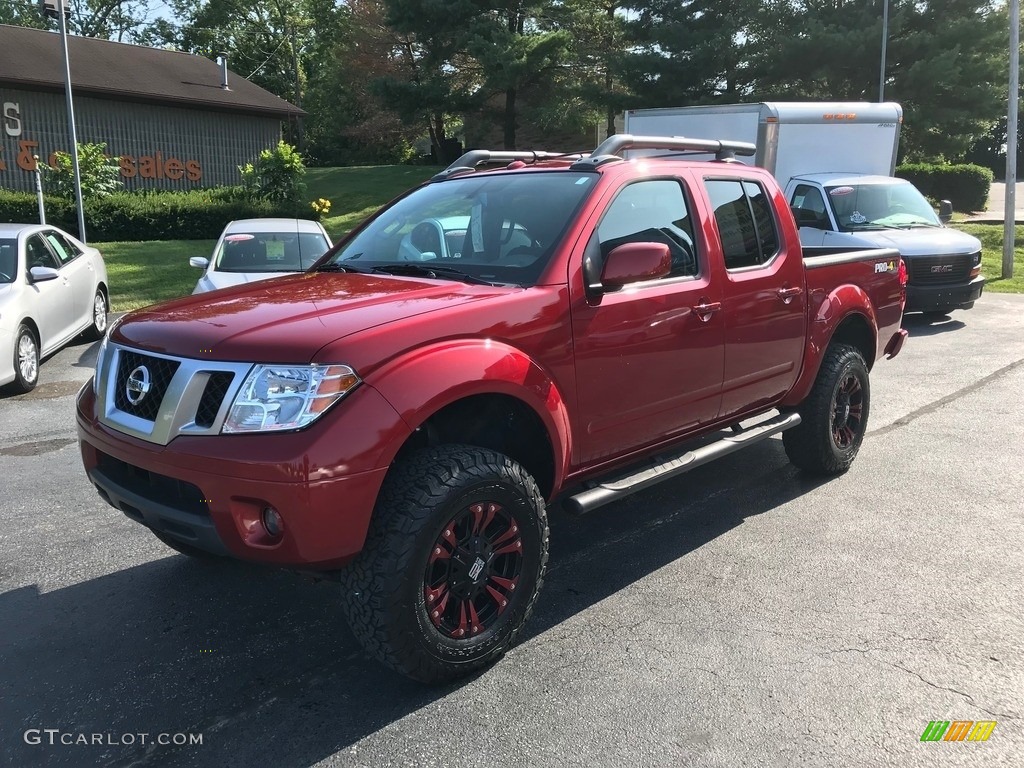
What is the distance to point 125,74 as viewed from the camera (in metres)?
29.1

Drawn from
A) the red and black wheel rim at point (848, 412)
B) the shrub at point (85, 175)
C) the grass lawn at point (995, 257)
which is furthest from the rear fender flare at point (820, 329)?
the shrub at point (85, 175)

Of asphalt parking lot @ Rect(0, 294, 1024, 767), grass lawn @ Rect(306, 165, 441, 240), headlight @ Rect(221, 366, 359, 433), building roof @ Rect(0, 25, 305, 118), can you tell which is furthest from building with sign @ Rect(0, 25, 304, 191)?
headlight @ Rect(221, 366, 359, 433)

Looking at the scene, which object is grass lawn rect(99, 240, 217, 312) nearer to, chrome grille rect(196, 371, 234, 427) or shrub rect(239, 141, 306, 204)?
shrub rect(239, 141, 306, 204)

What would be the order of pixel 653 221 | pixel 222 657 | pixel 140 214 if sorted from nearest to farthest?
pixel 222 657, pixel 653 221, pixel 140 214

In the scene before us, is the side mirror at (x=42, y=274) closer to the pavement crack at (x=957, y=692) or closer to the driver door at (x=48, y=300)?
the driver door at (x=48, y=300)

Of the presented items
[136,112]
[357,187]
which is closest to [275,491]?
[136,112]

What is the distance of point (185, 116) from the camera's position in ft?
96.0

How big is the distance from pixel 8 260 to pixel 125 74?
24100 millimetres

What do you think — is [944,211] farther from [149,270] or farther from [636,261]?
[149,270]

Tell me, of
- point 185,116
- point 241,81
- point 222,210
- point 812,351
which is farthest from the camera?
point 241,81

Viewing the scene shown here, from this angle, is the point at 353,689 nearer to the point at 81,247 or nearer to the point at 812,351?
the point at 812,351

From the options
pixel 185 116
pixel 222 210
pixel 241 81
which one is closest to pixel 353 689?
pixel 222 210

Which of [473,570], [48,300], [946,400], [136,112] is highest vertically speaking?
[136,112]

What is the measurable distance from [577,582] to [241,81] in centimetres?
3348
